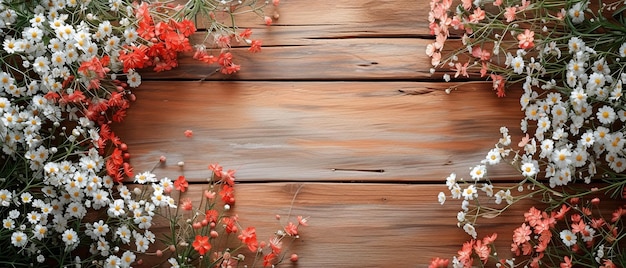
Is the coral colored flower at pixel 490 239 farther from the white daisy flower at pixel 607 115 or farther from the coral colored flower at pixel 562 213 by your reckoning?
the white daisy flower at pixel 607 115

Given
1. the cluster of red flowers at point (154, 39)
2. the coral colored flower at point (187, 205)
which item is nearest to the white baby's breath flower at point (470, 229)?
the coral colored flower at point (187, 205)

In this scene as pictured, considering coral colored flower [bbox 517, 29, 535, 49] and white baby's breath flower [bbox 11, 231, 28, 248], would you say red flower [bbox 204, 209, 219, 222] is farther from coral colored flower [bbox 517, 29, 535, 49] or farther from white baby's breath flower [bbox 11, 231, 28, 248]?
coral colored flower [bbox 517, 29, 535, 49]

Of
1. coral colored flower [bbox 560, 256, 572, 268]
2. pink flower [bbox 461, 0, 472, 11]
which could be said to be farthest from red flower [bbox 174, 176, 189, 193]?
coral colored flower [bbox 560, 256, 572, 268]

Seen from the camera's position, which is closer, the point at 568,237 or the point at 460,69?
the point at 568,237

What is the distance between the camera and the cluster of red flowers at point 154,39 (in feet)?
5.69

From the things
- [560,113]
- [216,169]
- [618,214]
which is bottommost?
[618,214]

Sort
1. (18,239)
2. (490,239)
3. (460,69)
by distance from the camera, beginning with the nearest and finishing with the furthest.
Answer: (18,239) → (490,239) → (460,69)

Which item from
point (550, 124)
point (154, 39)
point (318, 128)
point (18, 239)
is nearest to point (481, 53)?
point (550, 124)

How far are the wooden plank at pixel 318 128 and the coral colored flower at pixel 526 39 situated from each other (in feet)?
0.48

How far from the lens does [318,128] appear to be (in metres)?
1.83

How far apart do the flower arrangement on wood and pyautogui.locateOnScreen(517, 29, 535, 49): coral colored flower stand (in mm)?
672

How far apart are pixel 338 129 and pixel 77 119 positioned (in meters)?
0.67

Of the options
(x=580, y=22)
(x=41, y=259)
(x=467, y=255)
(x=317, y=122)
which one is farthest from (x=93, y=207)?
(x=580, y=22)

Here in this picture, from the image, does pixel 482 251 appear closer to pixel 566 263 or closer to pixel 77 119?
pixel 566 263
